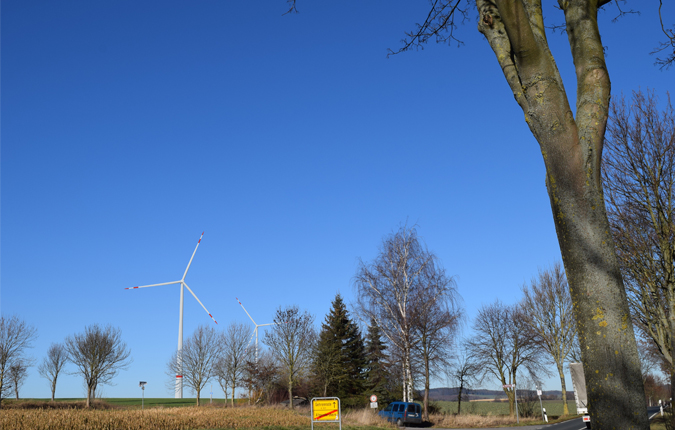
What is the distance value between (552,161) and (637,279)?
1555 cm

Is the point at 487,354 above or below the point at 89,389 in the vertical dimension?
above

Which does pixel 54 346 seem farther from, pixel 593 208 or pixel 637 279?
pixel 593 208

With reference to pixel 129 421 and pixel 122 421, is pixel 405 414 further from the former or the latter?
pixel 122 421

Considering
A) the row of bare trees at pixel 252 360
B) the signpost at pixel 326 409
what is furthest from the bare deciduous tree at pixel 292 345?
the signpost at pixel 326 409

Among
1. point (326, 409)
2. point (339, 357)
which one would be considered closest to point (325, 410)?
point (326, 409)

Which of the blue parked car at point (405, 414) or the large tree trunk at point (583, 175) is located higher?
the large tree trunk at point (583, 175)

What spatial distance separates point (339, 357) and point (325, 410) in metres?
27.4

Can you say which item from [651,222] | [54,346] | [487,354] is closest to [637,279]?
[651,222]

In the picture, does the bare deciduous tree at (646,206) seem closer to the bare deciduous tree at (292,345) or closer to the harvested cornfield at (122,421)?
the harvested cornfield at (122,421)

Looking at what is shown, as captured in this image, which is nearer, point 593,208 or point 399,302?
point 593,208

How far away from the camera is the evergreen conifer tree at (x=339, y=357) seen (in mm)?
39188

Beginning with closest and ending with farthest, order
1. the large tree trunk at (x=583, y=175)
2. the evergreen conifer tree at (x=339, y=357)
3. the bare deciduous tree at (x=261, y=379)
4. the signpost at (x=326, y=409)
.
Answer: the large tree trunk at (x=583, y=175)
the signpost at (x=326, y=409)
the evergreen conifer tree at (x=339, y=357)
the bare deciduous tree at (x=261, y=379)

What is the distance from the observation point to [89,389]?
48.0 meters

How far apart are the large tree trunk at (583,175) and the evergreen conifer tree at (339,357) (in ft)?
123
